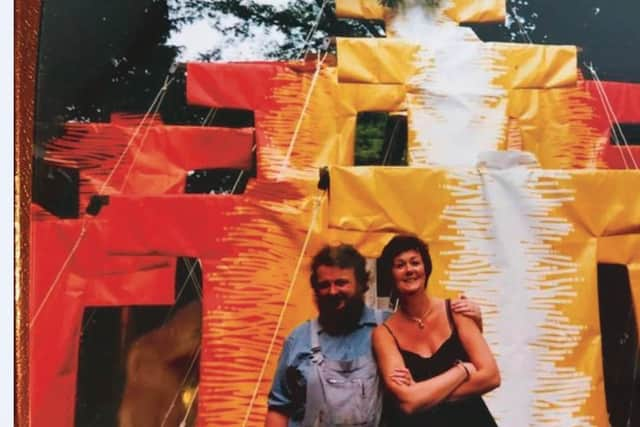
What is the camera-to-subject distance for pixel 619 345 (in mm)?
1449

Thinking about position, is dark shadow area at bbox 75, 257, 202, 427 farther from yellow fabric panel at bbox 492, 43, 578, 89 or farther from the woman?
yellow fabric panel at bbox 492, 43, 578, 89

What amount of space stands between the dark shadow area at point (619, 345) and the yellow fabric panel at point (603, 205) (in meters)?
0.08

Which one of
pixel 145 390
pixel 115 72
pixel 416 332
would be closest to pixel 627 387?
pixel 416 332

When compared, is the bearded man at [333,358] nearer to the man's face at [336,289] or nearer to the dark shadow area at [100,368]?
the man's face at [336,289]

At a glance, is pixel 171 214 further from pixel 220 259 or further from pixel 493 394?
pixel 493 394

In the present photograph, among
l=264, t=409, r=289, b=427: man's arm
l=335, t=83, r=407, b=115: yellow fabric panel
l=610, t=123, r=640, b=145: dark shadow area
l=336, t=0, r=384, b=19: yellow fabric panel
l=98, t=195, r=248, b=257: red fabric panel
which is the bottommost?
l=264, t=409, r=289, b=427: man's arm

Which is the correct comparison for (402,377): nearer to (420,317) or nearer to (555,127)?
(420,317)

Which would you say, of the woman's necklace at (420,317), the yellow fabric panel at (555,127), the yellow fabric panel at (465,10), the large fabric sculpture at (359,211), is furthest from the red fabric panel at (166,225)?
the yellow fabric panel at (555,127)

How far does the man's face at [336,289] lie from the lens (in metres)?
1.39

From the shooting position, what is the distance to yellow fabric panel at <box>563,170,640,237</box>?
57.3 inches

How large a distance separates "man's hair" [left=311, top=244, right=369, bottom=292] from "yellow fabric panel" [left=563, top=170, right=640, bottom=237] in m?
0.42

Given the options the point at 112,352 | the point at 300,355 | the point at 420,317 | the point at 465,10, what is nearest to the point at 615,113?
the point at 465,10

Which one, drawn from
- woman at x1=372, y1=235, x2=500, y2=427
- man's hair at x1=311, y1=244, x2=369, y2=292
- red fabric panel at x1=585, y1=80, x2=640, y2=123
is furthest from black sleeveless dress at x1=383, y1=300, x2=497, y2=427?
red fabric panel at x1=585, y1=80, x2=640, y2=123

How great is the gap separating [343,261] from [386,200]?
146 millimetres
